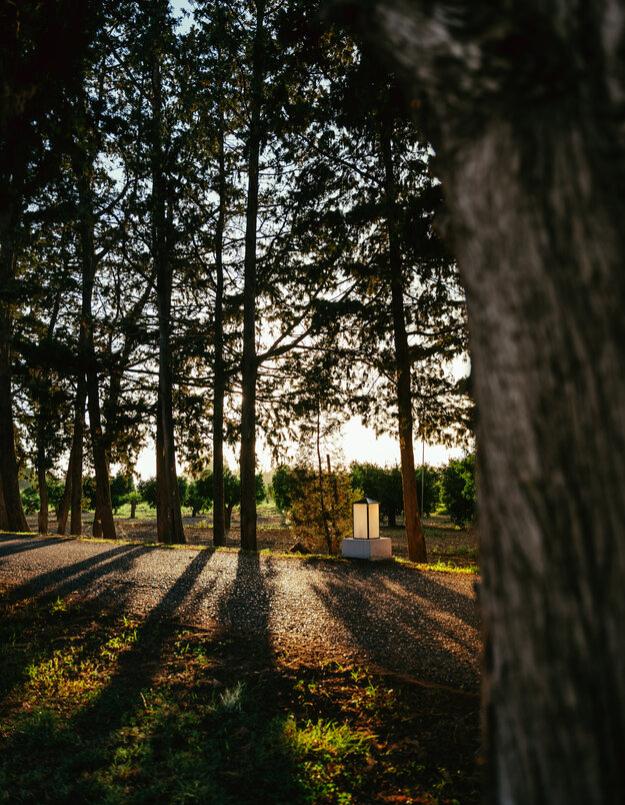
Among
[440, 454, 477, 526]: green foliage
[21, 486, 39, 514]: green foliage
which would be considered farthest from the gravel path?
[21, 486, 39, 514]: green foliage

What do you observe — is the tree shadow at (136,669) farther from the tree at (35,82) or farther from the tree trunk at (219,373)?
the tree trunk at (219,373)

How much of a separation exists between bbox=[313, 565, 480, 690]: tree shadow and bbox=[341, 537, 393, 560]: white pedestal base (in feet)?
4.69

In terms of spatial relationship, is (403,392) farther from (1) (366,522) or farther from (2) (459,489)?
(2) (459,489)

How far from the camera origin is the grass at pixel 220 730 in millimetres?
2867

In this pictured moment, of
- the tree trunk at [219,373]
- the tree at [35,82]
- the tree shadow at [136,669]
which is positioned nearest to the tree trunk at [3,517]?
the tree trunk at [219,373]

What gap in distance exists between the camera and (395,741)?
10.9ft

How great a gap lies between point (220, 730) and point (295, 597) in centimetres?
369

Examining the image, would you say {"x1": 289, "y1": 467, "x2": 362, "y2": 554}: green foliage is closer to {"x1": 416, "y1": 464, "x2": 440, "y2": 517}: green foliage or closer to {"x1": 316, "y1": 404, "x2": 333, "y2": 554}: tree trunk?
{"x1": 316, "y1": 404, "x2": 333, "y2": 554}: tree trunk

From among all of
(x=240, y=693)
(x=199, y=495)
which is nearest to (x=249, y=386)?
(x=240, y=693)

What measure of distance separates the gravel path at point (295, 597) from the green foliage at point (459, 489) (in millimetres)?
27433

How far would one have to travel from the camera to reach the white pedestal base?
10.0m

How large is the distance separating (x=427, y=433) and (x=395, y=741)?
10.0 meters

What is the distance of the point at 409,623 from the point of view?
582 cm

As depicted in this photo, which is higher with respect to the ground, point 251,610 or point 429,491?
point 429,491
